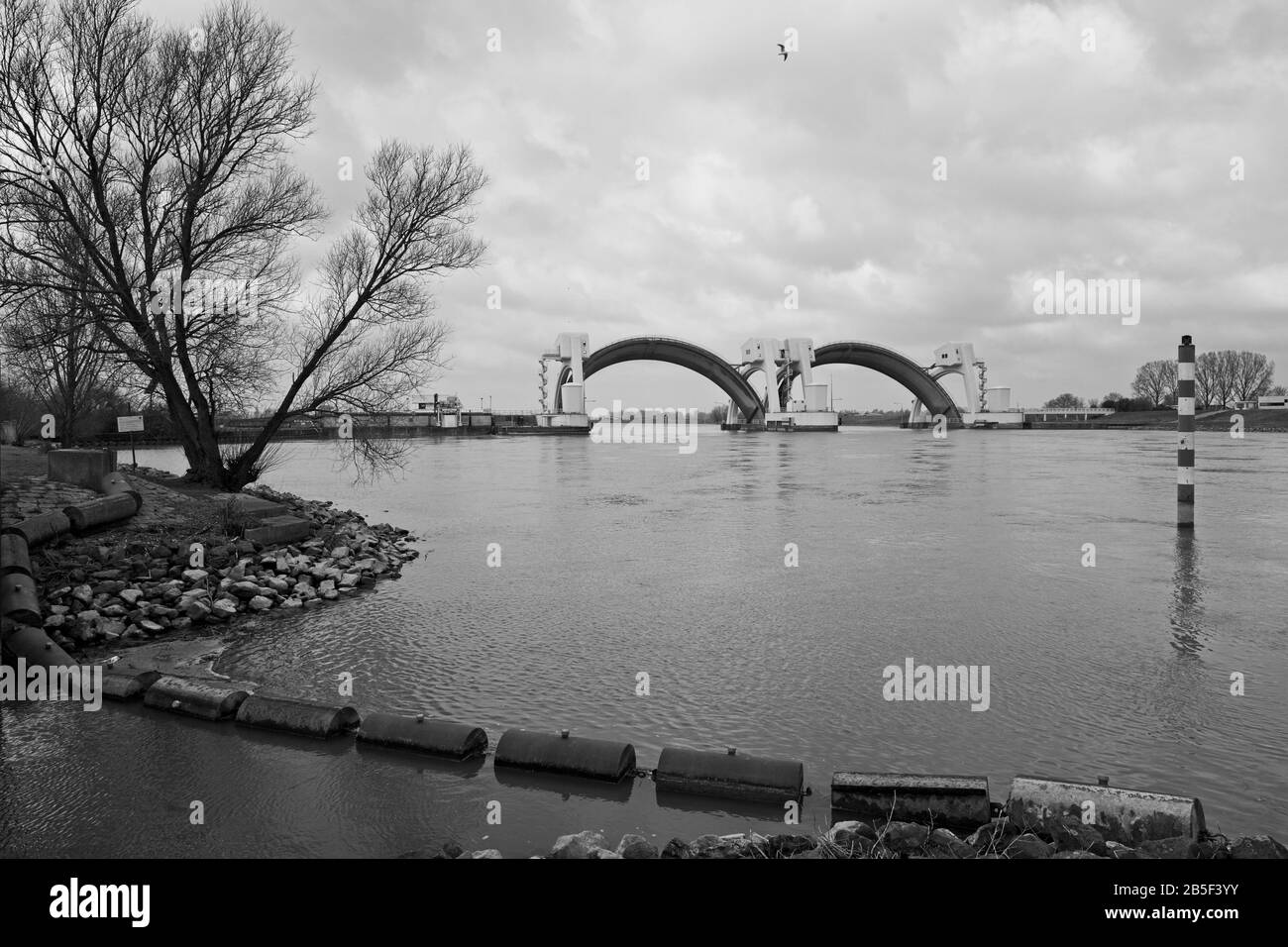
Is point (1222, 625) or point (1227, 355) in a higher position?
point (1227, 355)

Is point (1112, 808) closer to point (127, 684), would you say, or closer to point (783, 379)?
point (127, 684)

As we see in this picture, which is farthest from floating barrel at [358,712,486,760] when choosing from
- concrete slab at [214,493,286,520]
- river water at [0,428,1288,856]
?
concrete slab at [214,493,286,520]

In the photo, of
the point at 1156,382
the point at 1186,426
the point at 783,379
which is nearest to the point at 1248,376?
the point at 1156,382

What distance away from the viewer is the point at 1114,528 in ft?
41.1

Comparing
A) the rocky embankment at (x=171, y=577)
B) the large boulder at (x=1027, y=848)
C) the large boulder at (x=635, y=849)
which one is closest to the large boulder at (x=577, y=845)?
the large boulder at (x=635, y=849)

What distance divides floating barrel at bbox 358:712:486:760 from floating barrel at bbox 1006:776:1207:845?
2.72 meters

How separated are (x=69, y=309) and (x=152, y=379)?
8.33ft

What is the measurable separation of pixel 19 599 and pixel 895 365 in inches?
3657

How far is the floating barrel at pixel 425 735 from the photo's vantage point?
4.51 metres

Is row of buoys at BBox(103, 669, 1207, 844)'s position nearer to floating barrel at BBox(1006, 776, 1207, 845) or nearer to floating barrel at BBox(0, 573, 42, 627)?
floating barrel at BBox(1006, 776, 1207, 845)

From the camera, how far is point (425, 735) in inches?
181

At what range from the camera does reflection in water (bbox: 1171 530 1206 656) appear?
6.47 m
